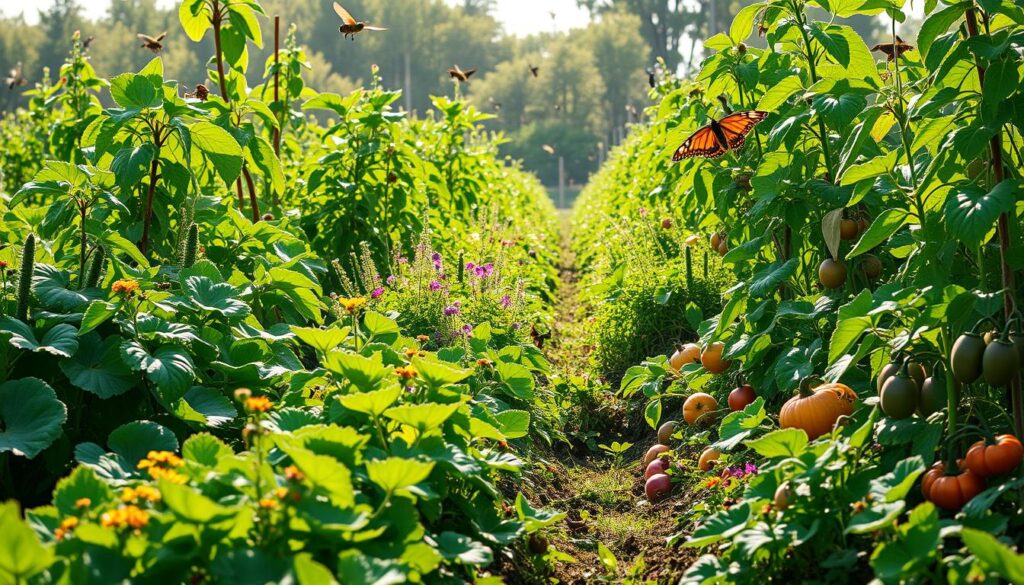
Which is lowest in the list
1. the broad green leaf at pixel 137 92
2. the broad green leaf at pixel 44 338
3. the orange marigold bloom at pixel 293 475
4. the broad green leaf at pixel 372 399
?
the orange marigold bloom at pixel 293 475

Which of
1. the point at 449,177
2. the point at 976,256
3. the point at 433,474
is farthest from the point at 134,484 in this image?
the point at 449,177

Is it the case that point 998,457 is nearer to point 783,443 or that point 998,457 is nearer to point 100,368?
point 783,443

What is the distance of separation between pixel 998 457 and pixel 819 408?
2.16ft

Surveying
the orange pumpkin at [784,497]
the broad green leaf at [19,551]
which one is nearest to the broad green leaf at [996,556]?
the orange pumpkin at [784,497]

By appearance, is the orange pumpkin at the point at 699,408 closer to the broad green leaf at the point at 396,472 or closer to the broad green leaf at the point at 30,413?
the broad green leaf at the point at 396,472

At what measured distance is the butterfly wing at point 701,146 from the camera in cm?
393

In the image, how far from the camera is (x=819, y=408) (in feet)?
9.50

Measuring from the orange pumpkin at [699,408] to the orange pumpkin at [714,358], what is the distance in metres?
0.13

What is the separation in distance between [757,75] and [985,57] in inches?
61.2

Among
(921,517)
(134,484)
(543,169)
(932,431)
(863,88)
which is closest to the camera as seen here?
(921,517)

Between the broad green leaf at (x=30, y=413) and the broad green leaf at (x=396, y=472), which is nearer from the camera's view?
the broad green leaf at (x=396, y=472)

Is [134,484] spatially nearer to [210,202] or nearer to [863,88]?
[210,202]

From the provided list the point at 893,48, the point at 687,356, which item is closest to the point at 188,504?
the point at 687,356

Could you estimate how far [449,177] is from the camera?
6922 mm
